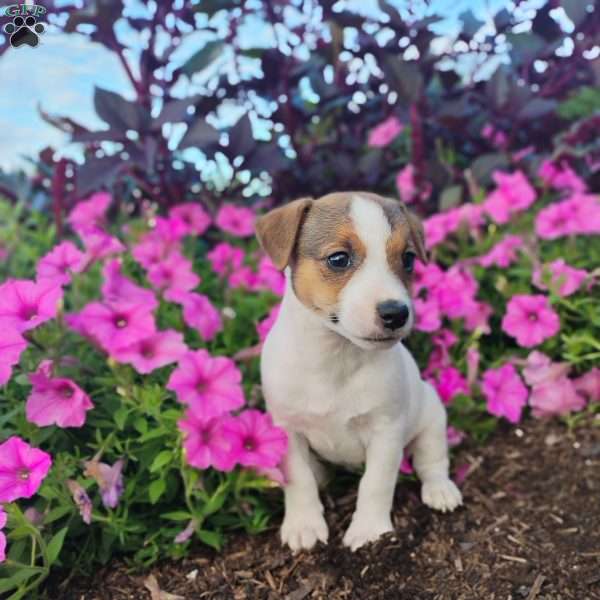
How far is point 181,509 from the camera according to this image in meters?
2.46

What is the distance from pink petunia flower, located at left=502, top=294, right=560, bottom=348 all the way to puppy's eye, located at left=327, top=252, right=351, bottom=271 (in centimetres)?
133

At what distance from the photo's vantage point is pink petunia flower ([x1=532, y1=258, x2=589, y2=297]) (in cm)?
309

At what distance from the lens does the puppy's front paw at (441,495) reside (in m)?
2.49

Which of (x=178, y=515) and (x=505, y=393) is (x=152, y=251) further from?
(x=505, y=393)

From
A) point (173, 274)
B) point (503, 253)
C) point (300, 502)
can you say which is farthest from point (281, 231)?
point (503, 253)

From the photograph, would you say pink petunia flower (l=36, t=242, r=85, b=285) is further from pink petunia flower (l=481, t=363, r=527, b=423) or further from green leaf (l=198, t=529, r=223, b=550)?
pink petunia flower (l=481, t=363, r=527, b=423)

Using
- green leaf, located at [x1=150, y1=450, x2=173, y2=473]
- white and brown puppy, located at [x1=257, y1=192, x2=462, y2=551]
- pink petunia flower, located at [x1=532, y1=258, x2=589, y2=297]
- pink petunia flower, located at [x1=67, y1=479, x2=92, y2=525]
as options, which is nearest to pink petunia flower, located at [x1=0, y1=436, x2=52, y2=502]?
pink petunia flower, located at [x1=67, y1=479, x2=92, y2=525]

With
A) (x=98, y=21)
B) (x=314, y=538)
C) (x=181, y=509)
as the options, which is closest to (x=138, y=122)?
(x=98, y=21)

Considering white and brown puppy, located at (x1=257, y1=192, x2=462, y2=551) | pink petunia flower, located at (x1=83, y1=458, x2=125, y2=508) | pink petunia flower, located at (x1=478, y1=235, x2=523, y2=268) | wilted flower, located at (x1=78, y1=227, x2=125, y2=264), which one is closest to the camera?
white and brown puppy, located at (x1=257, y1=192, x2=462, y2=551)

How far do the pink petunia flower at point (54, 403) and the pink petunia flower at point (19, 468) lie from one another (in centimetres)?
23

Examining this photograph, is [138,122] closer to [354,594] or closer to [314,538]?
[314,538]

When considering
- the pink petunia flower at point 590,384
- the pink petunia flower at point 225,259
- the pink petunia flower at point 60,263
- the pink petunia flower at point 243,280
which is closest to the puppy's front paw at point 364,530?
the pink petunia flower at point 590,384

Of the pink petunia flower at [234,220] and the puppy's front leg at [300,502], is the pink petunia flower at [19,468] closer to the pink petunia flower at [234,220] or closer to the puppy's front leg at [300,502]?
the puppy's front leg at [300,502]

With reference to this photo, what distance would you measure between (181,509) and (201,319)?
29.8 inches
